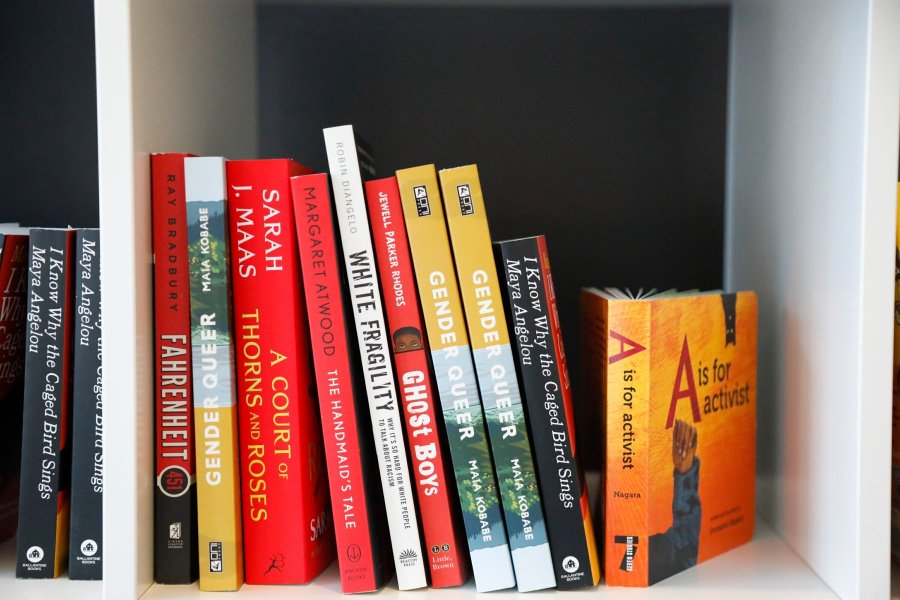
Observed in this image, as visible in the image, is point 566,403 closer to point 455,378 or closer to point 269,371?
point 455,378

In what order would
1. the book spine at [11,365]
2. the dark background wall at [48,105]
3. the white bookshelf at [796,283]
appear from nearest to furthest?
the white bookshelf at [796,283] → the book spine at [11,365] → the dark background wall at [48,105]

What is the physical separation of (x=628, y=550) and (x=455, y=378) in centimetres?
22

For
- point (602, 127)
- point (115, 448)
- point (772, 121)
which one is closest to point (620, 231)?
point (602, 127)

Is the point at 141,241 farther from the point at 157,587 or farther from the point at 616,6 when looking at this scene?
A: the point at 616,6

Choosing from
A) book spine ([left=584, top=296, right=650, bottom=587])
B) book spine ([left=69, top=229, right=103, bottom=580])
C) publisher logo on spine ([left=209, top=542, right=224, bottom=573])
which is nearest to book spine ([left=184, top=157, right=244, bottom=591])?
publisher logo on spine ([left=209, top=542, right=224, bottom=573])

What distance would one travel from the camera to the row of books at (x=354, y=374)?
69 centimetres

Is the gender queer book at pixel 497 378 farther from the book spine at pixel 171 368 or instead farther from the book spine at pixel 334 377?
the book spine at pixel 171 368

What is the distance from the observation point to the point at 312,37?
1030 millimetres

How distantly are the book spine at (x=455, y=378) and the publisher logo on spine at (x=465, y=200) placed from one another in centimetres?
2

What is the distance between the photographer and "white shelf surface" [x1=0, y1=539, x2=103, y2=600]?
27.5 inches

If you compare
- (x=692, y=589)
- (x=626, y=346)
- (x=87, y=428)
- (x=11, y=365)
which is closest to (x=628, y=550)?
(x=692, y=589)

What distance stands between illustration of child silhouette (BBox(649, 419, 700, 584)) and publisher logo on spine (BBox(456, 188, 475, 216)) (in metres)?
0.27

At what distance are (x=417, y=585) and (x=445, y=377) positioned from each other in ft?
0.62

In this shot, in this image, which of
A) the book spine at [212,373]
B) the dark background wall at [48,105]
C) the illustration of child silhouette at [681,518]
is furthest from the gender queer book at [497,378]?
the dark background wall at [48,105]
